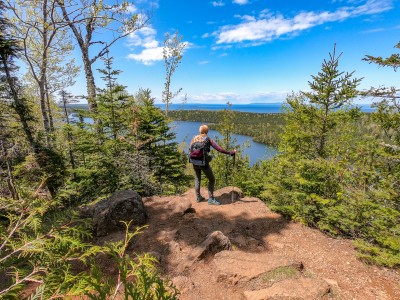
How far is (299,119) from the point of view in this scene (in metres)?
8.34

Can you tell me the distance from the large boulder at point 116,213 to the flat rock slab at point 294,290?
3.85m

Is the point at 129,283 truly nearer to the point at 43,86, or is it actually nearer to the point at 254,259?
the point at 254,259

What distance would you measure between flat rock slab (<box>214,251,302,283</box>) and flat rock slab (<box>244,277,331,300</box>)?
0.30 metres

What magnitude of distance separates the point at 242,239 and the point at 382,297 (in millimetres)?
2756

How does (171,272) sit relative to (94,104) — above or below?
below

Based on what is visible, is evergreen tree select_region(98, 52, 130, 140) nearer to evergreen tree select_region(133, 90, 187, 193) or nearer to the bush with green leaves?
evergreen tree select_region(133, 90, 187, 193)

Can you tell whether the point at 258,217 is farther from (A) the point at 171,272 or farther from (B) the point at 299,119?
(B) the point at 299,119

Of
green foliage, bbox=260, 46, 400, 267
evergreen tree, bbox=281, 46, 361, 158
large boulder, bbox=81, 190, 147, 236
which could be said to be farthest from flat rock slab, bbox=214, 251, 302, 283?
evergreen tree, bbox=281, 46, 361, 158

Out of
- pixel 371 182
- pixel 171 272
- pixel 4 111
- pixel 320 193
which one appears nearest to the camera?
pixel 171 272

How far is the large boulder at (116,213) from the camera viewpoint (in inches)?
239

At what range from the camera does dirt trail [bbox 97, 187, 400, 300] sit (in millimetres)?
3666

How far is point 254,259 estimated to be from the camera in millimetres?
4234

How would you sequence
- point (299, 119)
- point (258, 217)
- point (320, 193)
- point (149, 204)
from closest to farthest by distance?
point (320, 193) < point (258, 217) < point (149, 204) < point (299, 119)

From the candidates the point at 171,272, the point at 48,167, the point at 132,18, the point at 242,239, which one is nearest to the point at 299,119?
the point at 242,239
